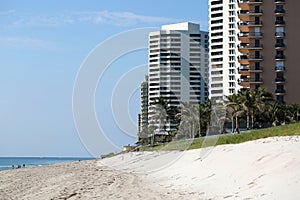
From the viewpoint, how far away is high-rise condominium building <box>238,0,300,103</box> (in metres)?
79.9

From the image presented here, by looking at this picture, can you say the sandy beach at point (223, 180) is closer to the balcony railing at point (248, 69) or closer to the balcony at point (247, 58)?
the balcony railing at point (248, 69)

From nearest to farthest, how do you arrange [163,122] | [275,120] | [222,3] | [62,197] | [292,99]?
[62,197]
[275,120]
[292,99]
[163,122]
[222,3]

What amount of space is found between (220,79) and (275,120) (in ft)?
76.8

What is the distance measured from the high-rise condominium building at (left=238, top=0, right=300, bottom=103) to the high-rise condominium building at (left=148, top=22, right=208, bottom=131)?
344 inches

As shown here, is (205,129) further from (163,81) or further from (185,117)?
(163,81)

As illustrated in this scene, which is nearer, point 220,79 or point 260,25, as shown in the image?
point 260,25

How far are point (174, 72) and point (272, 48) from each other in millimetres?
14031

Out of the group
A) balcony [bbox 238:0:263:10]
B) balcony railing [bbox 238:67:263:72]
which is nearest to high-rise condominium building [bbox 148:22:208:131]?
balcony railing [bbox 238:67:263:72]

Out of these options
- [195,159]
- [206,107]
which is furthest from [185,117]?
[195,159]

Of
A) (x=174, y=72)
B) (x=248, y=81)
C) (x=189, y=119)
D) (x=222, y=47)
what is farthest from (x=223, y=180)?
(x=222, y=47)

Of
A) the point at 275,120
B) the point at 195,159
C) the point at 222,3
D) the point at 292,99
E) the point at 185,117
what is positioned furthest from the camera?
the point at 222,3

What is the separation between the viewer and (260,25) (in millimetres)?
81875

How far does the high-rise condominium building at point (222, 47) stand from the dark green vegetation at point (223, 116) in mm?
7696

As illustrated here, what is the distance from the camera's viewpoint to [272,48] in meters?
81.2
